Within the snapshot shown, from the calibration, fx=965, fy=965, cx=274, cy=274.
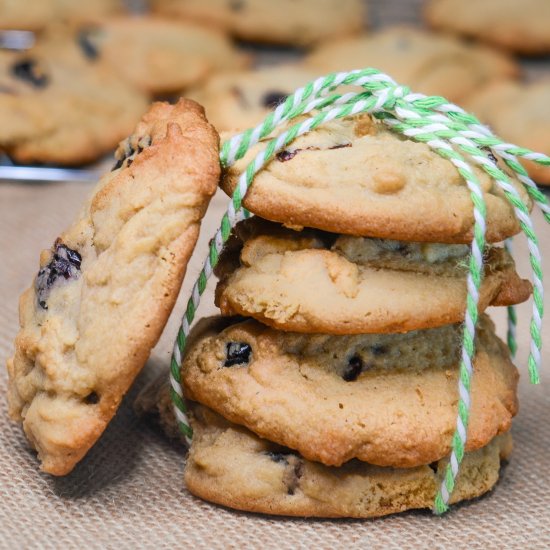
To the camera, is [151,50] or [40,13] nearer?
[151,50]

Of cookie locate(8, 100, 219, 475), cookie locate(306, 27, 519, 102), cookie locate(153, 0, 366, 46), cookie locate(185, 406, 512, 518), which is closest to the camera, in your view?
cookie locate(8, 100, 219, 475)

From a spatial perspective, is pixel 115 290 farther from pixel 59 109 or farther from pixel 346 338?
pixel 59 109


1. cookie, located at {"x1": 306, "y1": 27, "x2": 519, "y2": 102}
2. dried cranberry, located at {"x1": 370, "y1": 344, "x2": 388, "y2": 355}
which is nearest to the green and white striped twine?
dried cranberry, located at {"x1": 370, "y1": 344, "x2": 388, "y2": 355}

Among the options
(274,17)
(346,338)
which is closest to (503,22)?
(274,17)

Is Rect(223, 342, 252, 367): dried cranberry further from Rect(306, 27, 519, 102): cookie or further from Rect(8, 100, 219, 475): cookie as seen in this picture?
Rect(306, 27, 519, 102): cookie

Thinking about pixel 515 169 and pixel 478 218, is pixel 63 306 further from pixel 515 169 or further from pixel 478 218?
pixel 515 169

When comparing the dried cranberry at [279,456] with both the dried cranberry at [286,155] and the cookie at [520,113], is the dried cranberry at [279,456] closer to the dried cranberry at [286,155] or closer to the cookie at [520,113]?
the dried cranberry at [286,155]
